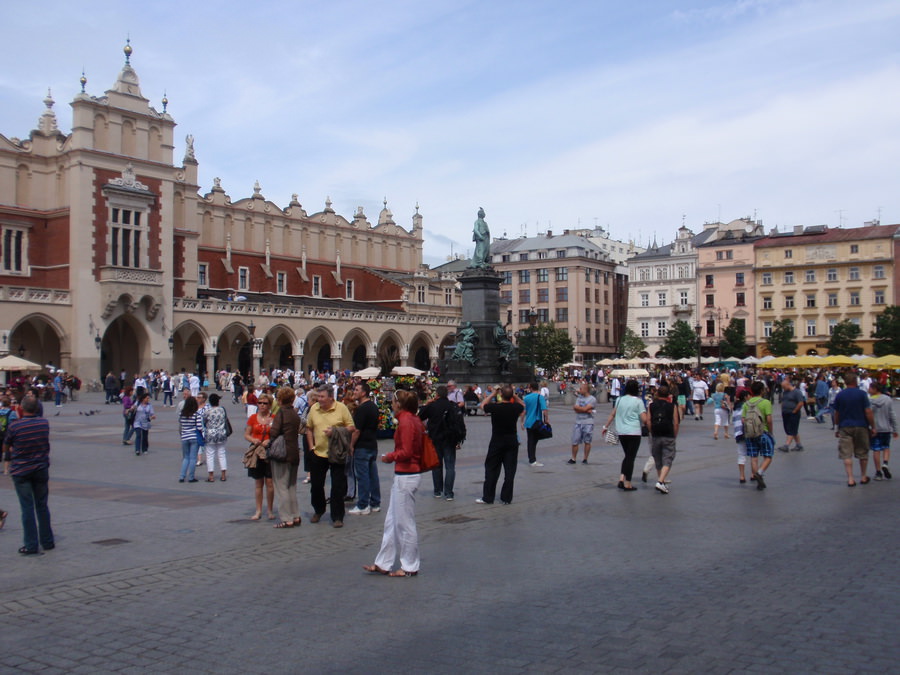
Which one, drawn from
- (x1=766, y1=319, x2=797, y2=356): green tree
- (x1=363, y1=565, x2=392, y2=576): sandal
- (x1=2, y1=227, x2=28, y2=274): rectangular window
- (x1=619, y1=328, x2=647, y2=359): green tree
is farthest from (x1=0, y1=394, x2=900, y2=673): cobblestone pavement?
(x1=619, y1=328, x2=647, y2=359): green tree

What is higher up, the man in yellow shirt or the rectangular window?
the rectangular window

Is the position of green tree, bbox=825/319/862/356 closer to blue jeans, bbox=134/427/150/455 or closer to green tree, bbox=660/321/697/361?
green tree, bbox=660/321/697/361

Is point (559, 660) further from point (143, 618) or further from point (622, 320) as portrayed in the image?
point (622, 320)

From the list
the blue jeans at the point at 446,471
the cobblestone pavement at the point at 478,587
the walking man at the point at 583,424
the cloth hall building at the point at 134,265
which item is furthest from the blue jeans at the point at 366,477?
the cloth hall building at the point at 134,265

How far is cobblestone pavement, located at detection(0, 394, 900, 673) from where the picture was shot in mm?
5938

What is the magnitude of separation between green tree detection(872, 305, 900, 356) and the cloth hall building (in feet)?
126

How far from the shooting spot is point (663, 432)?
44.3ft

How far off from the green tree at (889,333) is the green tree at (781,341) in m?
8.26

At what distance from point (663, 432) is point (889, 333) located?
64.4 m

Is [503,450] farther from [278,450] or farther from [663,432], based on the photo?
[278,450]

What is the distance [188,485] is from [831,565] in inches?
398

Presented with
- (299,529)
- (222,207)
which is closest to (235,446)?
(299,529)

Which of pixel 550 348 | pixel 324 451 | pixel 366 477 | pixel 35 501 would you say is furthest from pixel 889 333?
pixel 35 501

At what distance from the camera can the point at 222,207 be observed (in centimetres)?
6519
